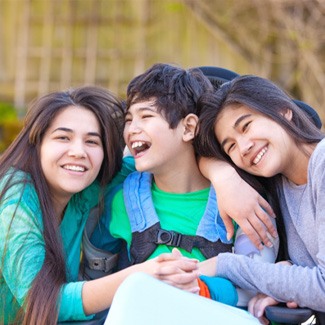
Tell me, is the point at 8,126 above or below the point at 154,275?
below

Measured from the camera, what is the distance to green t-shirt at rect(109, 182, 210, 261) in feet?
8.64

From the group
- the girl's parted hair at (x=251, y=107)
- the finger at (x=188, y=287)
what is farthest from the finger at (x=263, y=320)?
the girl's parted hair at (x=251, y=107)

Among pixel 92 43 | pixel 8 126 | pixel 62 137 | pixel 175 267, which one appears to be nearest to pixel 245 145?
pixel 175 267

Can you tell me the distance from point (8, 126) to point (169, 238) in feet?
18.8

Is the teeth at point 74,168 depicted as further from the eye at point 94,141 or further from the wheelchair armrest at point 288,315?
the wheelchair armrest at point 288,315

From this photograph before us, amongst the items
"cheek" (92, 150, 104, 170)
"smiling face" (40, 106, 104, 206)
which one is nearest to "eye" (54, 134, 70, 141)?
"smiling face" (40, 106, 104, 206)

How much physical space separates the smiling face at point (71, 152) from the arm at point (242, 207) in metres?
0.43

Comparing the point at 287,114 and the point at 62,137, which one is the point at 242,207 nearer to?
the point at 287,114

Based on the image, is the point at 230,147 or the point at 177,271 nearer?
the point at 177,271

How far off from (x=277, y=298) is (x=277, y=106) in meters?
0.63

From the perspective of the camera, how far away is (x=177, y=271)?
2.20m

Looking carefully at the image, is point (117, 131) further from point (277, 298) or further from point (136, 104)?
point (277, 298)

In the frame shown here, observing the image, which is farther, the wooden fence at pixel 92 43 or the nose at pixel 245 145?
the wooden fence at pixel 92 43

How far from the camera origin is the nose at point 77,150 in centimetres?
253
